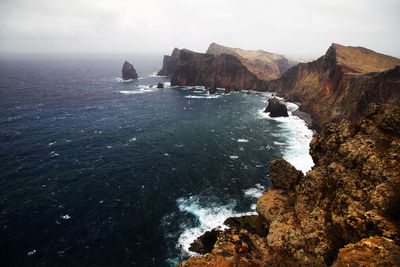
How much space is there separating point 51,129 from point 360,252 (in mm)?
88024

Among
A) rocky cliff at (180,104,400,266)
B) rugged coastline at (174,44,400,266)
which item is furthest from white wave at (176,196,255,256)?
rocky cliff at (180,104,400,266)

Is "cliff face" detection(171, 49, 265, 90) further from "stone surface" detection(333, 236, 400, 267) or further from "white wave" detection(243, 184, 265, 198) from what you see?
"stone surface" detection(333, 236, 400, 267)

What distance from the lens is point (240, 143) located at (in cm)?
6681

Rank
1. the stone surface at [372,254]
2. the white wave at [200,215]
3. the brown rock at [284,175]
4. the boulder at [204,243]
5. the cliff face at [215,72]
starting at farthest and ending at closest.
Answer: the cliff face at [215,72], the white wave at [200,215], the brown rock at [284,175], the boulder at [204,243], the stone surface at [372,254]

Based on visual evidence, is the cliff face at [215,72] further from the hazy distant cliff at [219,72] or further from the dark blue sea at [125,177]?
the dark blue sea at [125,177]

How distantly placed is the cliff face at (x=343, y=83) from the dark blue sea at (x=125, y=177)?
12780 mm

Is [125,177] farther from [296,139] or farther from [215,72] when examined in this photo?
[215,72]

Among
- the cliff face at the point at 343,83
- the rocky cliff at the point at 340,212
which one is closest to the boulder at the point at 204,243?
the rocky cliff at the point at 340,212

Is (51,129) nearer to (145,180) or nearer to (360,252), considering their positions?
(145,180)

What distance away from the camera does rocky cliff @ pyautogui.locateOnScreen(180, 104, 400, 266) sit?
1503 centimetres

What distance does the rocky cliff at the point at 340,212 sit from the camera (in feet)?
49.3

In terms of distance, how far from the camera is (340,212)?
816 inches

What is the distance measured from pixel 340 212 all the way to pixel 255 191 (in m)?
23.6

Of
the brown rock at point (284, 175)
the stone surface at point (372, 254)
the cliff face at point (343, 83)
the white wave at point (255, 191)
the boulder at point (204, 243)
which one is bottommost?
the boulder at point (204, 243)
